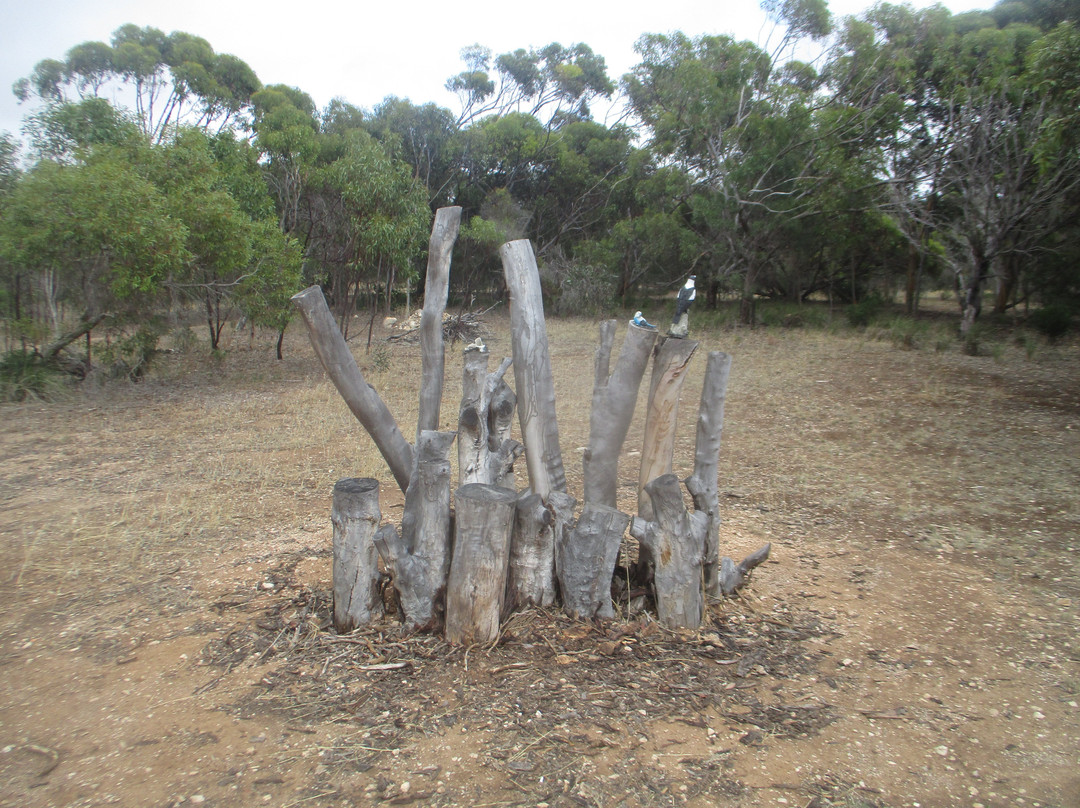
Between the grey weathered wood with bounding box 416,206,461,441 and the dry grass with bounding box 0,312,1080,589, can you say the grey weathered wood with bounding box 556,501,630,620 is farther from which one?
the dry grass with bounding box 0,312,1080,589

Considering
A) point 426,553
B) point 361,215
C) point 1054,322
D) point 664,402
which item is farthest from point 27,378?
point 1054,322

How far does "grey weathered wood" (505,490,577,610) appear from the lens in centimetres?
334

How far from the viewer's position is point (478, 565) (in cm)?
321

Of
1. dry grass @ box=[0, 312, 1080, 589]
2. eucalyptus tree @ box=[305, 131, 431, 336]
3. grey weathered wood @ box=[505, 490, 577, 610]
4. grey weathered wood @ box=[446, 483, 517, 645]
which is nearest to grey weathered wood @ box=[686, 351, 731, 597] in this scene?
grey weathered wood @ box=[505, 490, 577, 610]

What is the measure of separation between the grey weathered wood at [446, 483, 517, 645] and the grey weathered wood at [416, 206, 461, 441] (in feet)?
3.18

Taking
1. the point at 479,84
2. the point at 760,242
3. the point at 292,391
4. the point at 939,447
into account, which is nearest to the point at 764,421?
the point at 939,447

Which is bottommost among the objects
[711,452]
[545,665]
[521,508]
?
[545,665]

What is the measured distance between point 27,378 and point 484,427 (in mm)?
8415

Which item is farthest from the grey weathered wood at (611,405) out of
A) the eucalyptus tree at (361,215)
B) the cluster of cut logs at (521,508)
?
the eucalyptus tree at (361,215)

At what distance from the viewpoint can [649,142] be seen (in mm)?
18781

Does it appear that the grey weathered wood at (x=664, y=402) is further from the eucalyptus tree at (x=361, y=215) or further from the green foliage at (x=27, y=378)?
the eucalyptus tree at (x=361, y=215)

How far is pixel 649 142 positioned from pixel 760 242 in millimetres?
4082

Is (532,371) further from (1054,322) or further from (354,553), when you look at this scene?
(1054,322)

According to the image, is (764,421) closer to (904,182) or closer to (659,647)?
(659,647)
